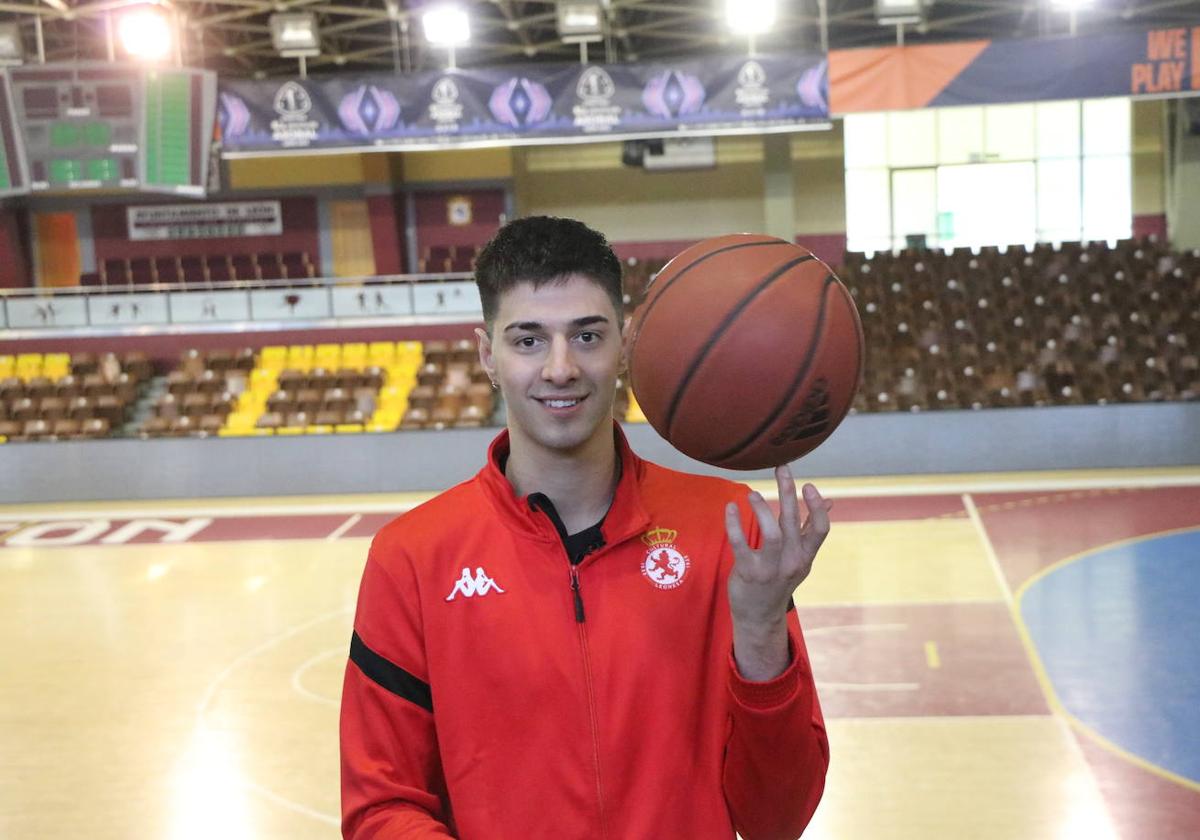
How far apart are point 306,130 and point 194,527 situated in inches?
156

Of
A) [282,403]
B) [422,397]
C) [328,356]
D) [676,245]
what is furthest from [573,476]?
[676,245]

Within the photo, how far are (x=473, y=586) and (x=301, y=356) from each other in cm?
1285

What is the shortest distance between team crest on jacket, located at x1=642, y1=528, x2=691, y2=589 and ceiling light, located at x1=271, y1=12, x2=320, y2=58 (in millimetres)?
12368

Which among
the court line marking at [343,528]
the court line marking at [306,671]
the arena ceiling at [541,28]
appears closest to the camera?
the court line marking at [306,671]

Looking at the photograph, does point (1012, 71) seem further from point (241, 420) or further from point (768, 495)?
point (241, 420)

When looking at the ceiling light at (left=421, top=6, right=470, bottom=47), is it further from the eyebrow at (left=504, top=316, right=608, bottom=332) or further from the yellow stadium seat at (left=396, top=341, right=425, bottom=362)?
the eyebrow at (left=504, top=316, right=608, bottom=332)

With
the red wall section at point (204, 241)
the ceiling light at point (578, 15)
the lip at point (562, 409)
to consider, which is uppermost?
the ceiling light at point (578, 15)

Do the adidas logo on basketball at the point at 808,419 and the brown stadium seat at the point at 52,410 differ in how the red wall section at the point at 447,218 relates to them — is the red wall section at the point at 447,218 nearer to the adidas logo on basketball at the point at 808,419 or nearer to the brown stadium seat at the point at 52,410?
the brown stadium seat at the point at 52,410

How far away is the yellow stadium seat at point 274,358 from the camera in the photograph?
1412 cm

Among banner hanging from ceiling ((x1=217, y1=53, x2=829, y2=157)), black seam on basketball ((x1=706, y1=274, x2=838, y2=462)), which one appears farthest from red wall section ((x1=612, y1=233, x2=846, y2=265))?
black seam on basketball ((x1=706, y1=274, x2=838, y2=462))

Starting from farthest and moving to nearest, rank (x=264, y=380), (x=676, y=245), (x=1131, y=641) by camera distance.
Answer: (x=676, y=245)
(x=264, y=380)
(x=1131, y=641)

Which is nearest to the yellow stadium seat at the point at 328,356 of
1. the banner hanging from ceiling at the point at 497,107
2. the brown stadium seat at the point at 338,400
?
the brown stadium seat at the point at 338,400

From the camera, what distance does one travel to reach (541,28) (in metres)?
16.7

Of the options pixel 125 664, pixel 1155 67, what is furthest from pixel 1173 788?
pixel 1155 67
